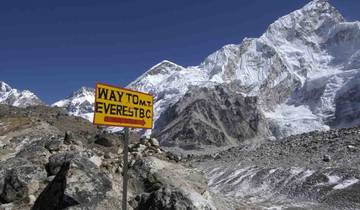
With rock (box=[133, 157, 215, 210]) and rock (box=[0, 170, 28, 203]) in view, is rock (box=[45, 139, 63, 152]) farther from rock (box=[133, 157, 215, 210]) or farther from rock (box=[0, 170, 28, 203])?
rock (box=[0, 170, 28, 203])

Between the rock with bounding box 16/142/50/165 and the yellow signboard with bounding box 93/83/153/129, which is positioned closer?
the yellow signboard with bounding box 93/83/153/129

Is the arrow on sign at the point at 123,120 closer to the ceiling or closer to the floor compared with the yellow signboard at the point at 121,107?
closer to the floor

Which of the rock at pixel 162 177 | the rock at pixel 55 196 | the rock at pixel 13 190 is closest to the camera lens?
the rock at pixel 55 196

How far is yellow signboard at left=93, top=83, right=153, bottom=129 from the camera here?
1116cm

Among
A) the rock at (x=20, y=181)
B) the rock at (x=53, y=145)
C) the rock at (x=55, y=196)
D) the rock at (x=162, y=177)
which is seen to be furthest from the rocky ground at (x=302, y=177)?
the rock at (x=55, y=196)

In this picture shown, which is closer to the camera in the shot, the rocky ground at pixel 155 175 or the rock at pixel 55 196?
the rock at pixel 55 196

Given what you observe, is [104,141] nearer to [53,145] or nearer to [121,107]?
[53,145]

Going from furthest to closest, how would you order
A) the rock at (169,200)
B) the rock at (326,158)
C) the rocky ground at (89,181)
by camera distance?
the rock at (326,158) < the rocky ground at (89,181) < the rock at (169,200)

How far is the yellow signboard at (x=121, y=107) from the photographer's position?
1116 centimetres

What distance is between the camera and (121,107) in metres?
11.6

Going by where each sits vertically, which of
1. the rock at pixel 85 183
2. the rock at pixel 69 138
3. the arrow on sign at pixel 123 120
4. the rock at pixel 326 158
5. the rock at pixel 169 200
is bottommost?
the rock at pixel 169 200

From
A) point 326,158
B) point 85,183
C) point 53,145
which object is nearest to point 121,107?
point 85,183

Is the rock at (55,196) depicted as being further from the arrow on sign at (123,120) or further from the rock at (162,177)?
the arrow on sign at (123,120)

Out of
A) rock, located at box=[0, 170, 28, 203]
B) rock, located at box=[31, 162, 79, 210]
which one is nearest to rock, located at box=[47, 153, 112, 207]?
rock, located at box=[31, 162, 79, 210]
